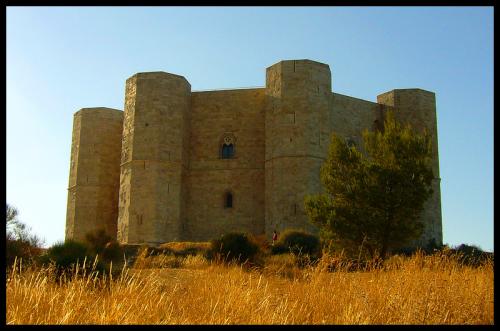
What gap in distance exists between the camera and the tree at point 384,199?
13930 mm

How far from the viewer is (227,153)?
26.2 meters

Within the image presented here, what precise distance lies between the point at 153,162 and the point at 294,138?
18.8 ft

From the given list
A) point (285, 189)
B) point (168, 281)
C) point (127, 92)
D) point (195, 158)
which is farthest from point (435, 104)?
point (168, 281)

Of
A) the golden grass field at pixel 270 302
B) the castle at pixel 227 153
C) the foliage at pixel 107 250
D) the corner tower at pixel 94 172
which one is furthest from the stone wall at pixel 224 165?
the golden grass field at pixel 270 302

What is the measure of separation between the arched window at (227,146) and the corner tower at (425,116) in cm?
754

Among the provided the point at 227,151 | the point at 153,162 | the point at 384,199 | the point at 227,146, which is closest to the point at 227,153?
the point at 227,151

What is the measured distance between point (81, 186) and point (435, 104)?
55.1 ft

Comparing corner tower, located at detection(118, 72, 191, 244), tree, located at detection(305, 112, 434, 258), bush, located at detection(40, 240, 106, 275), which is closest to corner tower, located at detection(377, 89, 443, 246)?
corner tower, located at detection(118, 72, 191, 244)

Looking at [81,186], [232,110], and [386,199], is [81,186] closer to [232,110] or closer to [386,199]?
[232,110]

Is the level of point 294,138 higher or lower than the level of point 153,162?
higher

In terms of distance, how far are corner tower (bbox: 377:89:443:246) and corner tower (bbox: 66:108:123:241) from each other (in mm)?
13241

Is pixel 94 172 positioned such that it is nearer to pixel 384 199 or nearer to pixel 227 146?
pixel 227 146

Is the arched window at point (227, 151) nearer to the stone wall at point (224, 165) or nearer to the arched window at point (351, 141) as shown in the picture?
the stone wall at point (224, 165)

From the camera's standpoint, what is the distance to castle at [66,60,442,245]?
2388cm
